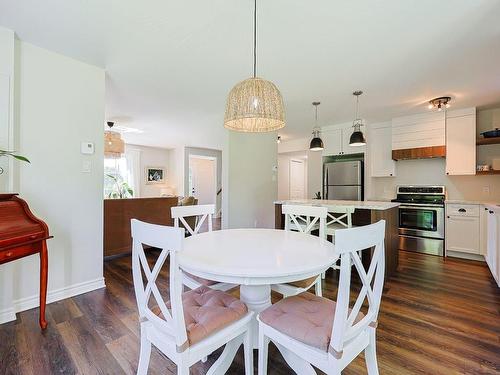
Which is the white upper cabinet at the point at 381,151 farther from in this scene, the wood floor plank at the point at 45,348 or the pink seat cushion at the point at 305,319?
the wood floor plank at the point at 45,348

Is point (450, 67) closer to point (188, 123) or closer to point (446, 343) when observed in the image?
point (446, 343)

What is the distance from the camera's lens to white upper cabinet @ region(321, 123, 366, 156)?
4.68 meters

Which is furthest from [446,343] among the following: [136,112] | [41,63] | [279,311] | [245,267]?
[136,112]

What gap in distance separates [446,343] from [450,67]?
252 cm

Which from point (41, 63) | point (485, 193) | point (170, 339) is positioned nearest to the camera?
point (170, 339)

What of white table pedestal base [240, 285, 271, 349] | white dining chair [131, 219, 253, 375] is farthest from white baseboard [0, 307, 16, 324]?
white table pedestal base [240, 285, 271, 349]

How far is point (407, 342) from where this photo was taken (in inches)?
64.5

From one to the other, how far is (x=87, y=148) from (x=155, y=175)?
17.6 feet

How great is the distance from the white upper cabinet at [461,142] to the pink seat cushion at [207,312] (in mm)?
4149

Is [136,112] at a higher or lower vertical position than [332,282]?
higher

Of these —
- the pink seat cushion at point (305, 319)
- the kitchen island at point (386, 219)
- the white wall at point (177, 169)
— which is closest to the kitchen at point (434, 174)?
the kitchen island at point (386, 219)

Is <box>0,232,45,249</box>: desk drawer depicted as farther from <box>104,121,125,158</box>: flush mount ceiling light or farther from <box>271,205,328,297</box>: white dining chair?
<box>104,121,125,158</box>: flush mount ceiling light

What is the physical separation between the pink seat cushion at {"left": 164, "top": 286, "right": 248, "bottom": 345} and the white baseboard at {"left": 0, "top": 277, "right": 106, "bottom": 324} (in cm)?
164

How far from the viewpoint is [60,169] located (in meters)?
2.29
